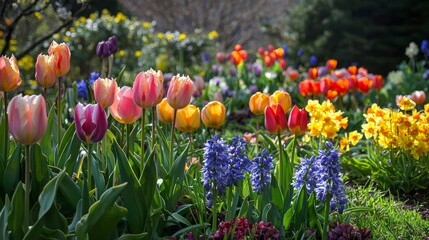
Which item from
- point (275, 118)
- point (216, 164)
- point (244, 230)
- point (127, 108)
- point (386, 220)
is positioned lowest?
point (386, 220)

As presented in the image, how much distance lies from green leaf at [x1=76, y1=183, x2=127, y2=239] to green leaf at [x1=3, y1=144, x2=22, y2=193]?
41cm

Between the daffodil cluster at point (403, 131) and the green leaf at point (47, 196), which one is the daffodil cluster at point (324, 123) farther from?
the green leaf at point (47, 196)

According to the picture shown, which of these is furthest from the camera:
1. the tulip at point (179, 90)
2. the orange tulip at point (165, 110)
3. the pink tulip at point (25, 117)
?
the orange tulip at point (165, 110)

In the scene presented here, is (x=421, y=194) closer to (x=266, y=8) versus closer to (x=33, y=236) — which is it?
(x=33, y=236)

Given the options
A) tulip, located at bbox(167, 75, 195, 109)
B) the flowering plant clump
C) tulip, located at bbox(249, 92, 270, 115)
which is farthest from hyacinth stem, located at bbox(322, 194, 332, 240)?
tulip, located at bbox(249, 92, 270, 115)

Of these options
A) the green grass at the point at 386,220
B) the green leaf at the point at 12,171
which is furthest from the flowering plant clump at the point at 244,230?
the green leaf at the point at 12,171

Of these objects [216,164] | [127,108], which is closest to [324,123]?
[216,164]

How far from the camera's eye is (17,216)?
2.12 meters

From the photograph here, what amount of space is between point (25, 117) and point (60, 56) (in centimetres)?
93

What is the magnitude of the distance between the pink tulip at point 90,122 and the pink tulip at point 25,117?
0.25m

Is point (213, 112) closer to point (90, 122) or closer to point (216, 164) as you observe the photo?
point (216, 164)

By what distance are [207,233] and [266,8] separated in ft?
49.7

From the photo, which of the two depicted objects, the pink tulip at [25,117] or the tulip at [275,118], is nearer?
the pink tulip at [25,117]

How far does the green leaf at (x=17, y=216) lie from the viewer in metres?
2.07
